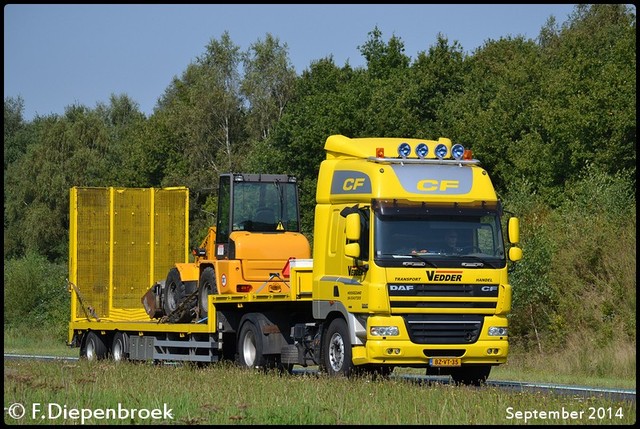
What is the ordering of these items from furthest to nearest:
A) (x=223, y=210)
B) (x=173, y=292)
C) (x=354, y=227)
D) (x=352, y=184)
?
(x=173, y=292) < (x=223, y=210) < (x=352, y=184) < (x=354, y=227)

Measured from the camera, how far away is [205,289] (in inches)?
984

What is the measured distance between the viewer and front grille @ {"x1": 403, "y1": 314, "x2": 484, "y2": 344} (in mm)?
19109

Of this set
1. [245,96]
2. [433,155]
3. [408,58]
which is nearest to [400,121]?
[408,58]

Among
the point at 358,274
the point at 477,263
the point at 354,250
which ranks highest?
the point at 354,250

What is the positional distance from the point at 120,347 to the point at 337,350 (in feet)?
28.0

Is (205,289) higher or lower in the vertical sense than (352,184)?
lower

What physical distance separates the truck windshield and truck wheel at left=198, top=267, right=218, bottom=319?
6288mm

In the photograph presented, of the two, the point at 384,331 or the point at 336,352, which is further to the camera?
the point at 336,352

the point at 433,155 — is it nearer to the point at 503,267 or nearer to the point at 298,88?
the point at 503,267

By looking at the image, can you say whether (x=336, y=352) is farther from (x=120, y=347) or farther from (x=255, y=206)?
(x=120, y=347)

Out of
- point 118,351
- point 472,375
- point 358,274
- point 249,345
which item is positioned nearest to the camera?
point 358,274

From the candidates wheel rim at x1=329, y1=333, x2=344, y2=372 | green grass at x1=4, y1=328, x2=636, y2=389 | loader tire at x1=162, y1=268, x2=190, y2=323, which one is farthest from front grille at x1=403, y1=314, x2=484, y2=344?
loader tire at x1=162, y1=268, x2=190, y2=323

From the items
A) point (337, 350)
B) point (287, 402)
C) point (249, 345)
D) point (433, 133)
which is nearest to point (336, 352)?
point (337, 350)

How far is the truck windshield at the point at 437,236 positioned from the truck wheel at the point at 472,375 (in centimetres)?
205
